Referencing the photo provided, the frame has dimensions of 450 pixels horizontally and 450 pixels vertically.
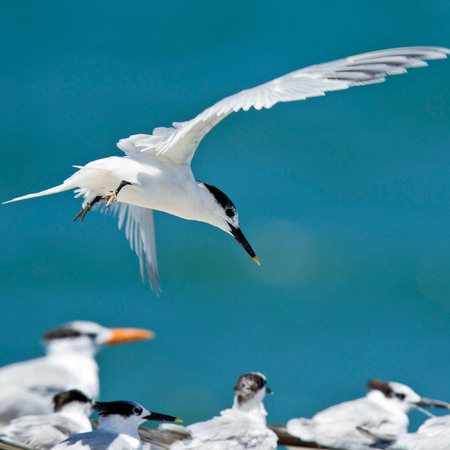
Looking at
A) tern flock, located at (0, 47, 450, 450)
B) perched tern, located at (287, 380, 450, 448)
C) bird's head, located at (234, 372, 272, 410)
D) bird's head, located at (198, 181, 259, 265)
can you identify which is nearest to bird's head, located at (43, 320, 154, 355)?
tern flock, located at (0, 47, 450, 450)

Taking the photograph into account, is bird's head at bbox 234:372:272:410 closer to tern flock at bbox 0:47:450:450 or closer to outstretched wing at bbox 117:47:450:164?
tern flock at bbox 0:47:450:450

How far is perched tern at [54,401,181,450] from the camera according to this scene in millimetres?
4625

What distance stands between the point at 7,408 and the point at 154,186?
1.91 m

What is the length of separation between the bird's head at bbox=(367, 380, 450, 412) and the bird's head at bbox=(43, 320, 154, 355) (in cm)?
174

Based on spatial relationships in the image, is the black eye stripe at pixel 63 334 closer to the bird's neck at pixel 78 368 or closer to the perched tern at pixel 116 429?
the bird's neck at pixel 78 368

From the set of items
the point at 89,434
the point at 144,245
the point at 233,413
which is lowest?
the point at 89,434

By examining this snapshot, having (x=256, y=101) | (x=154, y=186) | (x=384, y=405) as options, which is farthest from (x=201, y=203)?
(x=384, y=405)

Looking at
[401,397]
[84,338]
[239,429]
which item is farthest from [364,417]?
[84,338]

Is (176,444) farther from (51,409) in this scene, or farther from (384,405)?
(384,405)

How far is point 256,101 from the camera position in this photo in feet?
13.3

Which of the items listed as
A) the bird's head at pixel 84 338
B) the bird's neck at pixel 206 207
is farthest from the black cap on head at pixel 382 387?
the bird's neck at pixel 206 207

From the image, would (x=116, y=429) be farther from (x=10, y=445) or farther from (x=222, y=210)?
(x=222, y=210)

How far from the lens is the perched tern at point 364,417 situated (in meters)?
5.56

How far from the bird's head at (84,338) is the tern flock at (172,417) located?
1.39 ft
